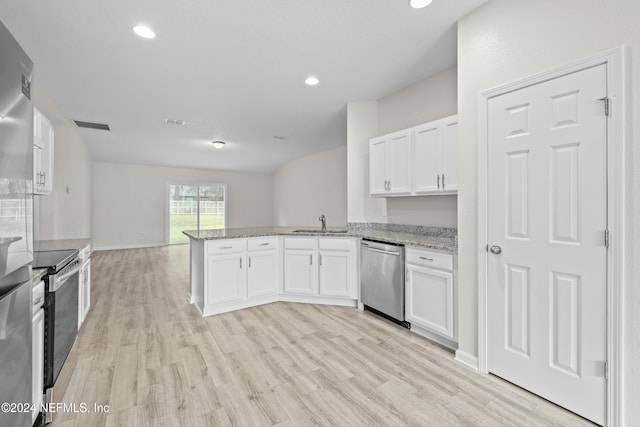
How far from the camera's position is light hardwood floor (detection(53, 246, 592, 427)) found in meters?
1.57

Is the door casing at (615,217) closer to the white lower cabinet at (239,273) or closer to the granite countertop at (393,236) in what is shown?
the granite countertop at (393,236)

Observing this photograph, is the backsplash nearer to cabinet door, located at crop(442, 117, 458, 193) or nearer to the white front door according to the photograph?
cabinet door, located at crop(442, 117, 458, 193)

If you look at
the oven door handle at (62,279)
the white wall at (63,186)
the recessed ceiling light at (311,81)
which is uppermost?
the recessed ceiling light at (311,81)

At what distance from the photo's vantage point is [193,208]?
888 centimetres

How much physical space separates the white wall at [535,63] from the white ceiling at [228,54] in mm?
311

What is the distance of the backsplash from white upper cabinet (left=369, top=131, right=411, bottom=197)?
1.69 ft

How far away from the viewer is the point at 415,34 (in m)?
2.36

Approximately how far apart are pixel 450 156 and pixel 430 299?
4.40ft

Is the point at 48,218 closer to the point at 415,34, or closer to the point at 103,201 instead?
the point at 103,201

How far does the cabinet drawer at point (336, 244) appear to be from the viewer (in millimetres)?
3266

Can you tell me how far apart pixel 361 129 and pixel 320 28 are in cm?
173

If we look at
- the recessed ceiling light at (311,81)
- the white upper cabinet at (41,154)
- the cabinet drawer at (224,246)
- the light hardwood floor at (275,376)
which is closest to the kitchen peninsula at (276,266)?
the cabinet drawer at (224,246)

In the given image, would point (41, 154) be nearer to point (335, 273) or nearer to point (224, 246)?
point (224, 246)

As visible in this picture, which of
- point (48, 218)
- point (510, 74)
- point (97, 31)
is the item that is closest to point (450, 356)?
point (510, 74)
